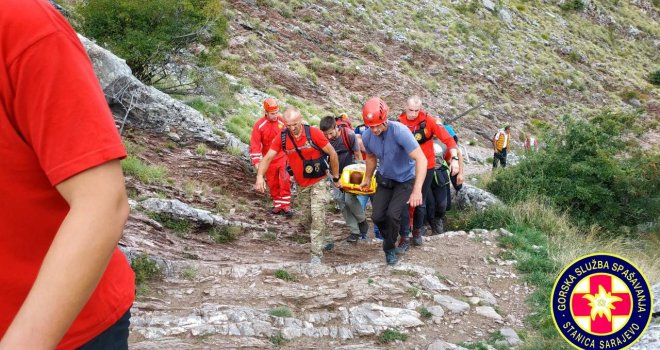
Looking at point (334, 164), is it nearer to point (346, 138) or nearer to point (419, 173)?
point (346, 138)

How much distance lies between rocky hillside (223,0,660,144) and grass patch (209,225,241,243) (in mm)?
10540

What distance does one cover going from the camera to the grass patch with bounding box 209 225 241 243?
7.84m

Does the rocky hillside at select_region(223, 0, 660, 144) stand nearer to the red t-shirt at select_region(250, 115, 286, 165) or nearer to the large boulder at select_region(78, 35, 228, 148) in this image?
the large boulder at select_region(78, 35, 228, 148)

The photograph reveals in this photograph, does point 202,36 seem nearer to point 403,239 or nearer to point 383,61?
point 403,239

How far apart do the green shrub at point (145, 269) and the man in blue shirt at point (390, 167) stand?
8.60 ft

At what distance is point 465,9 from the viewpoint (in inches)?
1426

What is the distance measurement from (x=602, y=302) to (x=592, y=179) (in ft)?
26.3

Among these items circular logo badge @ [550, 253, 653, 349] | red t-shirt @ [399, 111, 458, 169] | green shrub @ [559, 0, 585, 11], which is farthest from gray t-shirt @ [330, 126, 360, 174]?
green shrub @ [559, 0, 585, 11]

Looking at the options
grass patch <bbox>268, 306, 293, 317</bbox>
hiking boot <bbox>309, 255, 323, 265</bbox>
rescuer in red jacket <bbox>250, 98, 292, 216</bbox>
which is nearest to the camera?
grass patch <bbox>268, 306, 293, 317</bbox>

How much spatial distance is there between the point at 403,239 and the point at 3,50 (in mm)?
6556

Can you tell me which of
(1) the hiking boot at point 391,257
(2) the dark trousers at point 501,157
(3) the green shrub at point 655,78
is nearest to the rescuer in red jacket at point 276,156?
(1) the hiking boot at point 391,257

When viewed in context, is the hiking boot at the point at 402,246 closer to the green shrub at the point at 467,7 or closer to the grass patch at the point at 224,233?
the grass patch at the point at 224,233

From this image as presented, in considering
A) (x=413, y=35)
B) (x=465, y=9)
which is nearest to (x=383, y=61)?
(x=413, y=35)

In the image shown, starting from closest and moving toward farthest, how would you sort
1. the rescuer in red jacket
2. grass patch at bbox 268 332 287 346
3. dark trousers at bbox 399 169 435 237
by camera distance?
grass patch at bbox 268 332 287 346
dark trousers at bbox 399 169 435 237
the rescuer in red jacket
